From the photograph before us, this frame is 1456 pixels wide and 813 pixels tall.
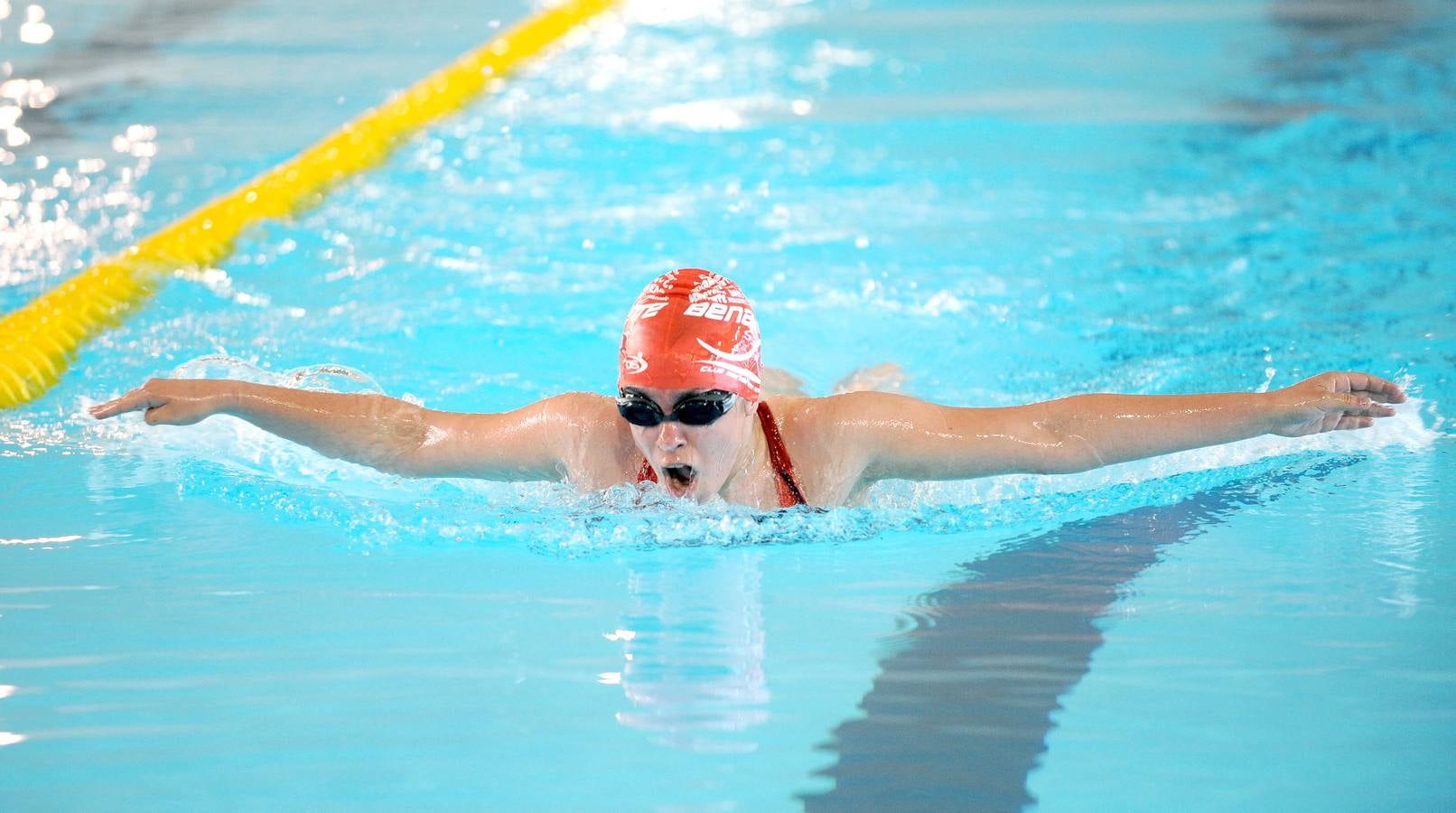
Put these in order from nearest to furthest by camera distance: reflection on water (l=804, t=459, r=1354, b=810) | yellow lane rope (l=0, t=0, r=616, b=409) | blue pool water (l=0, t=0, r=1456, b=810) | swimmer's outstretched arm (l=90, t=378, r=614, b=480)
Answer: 1. reflection on water (l=804, t=459, r=1354, b=810)
2. blue pool water (l=0, t=0, r=1456, b=810)
3. swimmer's outstretched arm (l=90, t=378, r=614, b=480)
4. yellow lane rope (l=0, t=0, r=616, b=409)

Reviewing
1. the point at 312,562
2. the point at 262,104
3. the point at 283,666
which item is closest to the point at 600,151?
the point at 262,104

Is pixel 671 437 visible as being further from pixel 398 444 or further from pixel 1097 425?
pixel 1097 425

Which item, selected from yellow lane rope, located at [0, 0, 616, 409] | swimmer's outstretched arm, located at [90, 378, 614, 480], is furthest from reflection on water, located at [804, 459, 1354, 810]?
yellow lane rope, located at [0, 0, 616, 409]

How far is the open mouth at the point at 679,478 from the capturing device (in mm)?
3010

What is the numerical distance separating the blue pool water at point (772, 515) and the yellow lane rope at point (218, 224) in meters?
0.14

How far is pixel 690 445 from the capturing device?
118 inches

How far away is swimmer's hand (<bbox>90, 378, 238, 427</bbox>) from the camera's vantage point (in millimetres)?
3023

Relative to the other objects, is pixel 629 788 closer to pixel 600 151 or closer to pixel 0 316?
pixel 0 316

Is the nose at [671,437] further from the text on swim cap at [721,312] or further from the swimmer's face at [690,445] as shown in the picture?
the text on swim cap at [721,312]

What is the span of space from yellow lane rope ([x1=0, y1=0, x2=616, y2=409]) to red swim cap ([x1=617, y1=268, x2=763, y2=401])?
255 cm

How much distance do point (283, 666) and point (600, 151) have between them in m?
5.34

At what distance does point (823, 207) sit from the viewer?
6.61 m

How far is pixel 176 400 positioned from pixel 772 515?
1.31m

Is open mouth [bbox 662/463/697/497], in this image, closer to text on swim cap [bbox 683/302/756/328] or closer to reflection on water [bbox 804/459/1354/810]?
text on swim cap [bbox 683/302/756/328]
